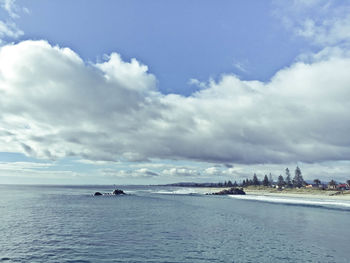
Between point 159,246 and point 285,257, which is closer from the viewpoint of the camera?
point 285,257

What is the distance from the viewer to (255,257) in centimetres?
3338

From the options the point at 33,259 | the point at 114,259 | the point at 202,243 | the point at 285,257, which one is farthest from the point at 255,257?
the point at 33,259

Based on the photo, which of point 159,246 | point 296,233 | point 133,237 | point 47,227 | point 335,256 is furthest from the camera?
point 47,227

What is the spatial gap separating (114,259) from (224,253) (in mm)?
14178

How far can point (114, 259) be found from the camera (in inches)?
1242

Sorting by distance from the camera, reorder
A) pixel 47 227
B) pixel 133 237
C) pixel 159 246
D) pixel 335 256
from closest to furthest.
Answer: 1. pixel 335 256
2. pixel 159 246
3. pixel 133 237
4. pixel 47 227

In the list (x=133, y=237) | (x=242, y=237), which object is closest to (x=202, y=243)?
(x=242, y=237)

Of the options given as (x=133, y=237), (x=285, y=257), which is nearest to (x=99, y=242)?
(x=133, y=237)

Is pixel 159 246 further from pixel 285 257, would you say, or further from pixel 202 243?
pixel 285 257

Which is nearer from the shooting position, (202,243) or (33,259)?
(33,259)

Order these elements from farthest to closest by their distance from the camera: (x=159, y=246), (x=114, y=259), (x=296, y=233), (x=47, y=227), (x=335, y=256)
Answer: (x=47, y=227)
(x=296, y=233)
(x=159, y=246)
(x=335, y=256)
(x=114, y=259)

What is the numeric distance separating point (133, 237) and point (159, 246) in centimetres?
740

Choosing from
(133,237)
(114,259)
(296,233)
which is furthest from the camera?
(296,233)

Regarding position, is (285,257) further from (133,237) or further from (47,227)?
(47,227)
